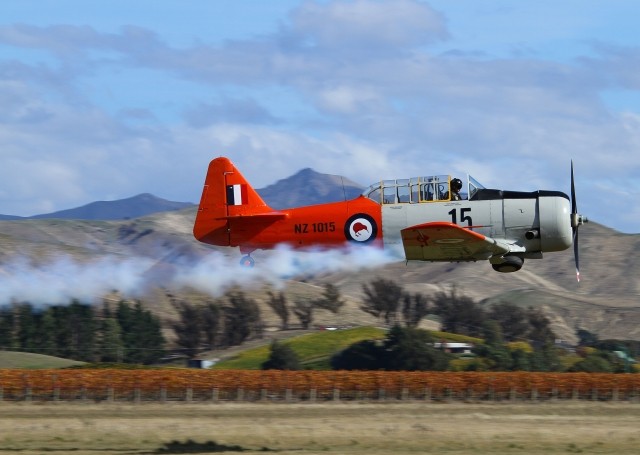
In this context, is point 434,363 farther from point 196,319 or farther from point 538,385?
point 196,319

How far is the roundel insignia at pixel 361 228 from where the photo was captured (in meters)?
24.2

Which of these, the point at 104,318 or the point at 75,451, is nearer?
the point at 75,451

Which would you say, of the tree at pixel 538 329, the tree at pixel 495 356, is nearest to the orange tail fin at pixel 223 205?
the tree at pixel 495 356

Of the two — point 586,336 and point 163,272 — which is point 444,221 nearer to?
point 163,272

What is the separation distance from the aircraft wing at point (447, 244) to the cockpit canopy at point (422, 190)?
112 cm

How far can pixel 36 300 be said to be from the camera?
4041cm

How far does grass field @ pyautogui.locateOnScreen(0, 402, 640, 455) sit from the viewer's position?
26000 mm

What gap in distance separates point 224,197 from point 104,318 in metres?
54.4

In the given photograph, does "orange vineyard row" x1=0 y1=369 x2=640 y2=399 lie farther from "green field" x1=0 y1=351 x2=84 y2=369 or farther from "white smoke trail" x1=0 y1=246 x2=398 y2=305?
"green field" x1=0 y1=351 x2=84 y2=369

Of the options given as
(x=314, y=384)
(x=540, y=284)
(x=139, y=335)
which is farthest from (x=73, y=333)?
(x=540, y=284)

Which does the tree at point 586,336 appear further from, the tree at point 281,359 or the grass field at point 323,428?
the grass field at point 323,428

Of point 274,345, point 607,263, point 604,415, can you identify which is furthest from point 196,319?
point 607,263

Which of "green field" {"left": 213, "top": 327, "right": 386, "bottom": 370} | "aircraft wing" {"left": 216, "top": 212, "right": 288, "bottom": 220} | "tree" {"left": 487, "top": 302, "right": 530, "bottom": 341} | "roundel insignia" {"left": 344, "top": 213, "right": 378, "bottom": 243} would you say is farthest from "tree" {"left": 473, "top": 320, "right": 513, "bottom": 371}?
"roundel insignia" {"left": 344, "top": 213, "right": 378, "bottom": 243}

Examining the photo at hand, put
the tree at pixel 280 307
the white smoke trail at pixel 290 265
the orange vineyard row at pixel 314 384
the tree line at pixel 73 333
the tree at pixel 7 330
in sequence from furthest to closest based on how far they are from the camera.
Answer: the tree at pixel 280 307, the tree line at pixel 73 333, the tree at pixel 7 330, the orange vineyard row at pixel 314 384, the white smoke trail at pixel 290 265
